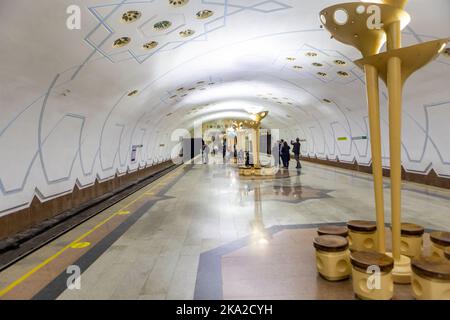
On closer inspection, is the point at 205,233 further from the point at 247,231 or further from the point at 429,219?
the point at 429,219

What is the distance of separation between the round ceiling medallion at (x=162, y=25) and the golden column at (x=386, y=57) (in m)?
3.42

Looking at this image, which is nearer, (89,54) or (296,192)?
(89,54)

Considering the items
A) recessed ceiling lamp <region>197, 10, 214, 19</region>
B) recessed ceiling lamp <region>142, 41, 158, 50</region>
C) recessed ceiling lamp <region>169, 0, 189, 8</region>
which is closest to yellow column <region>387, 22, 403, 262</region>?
recessed ceiling lamp <region>169, 0, 189, 8</region>

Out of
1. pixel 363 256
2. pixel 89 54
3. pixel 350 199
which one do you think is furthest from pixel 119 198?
pixel 363 256

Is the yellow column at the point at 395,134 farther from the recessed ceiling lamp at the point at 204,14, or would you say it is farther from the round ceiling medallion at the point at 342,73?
the round ceiling medallion at the point at 342,73

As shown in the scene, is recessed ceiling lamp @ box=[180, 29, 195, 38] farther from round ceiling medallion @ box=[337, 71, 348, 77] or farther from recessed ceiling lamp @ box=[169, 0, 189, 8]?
round ceiling medallion @ box=[337, 71, 348, 77]

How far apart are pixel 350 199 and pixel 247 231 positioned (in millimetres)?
4115

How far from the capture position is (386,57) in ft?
10.8

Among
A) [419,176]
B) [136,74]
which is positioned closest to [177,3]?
[136,74]

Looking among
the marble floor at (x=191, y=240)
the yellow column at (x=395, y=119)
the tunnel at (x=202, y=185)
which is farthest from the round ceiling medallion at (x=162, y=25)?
the yellow column at (x=395, y=119)

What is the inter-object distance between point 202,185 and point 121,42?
20.9 feet

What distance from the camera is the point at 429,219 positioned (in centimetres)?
582

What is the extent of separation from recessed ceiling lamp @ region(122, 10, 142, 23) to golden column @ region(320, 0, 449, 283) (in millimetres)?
3282
